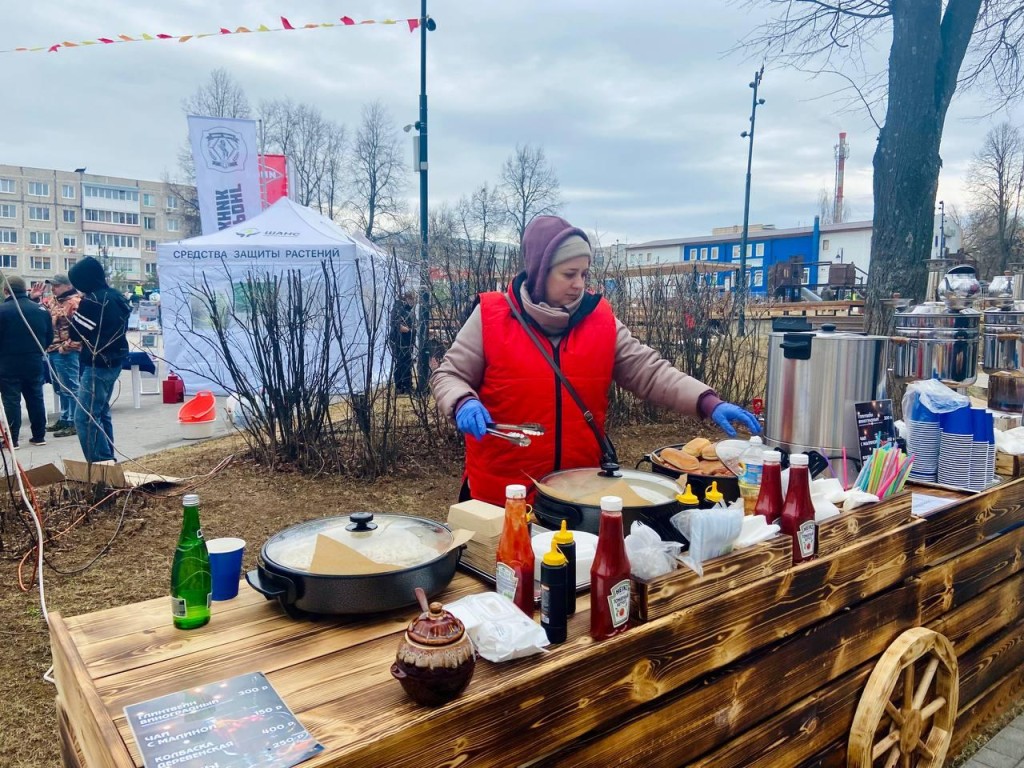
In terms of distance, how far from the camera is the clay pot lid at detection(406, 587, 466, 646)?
116cm

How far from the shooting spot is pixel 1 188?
65938 millimetres

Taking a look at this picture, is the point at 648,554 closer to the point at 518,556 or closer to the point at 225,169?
the point at 518,556

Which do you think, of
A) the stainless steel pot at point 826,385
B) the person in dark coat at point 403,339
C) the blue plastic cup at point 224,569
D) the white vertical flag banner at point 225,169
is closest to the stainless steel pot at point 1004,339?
the stainless steel pot at point 826,385

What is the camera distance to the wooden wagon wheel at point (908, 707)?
2.03 m

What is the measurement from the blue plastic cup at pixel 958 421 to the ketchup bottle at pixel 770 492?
4.02 ft

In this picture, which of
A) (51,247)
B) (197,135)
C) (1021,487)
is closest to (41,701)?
(1021,487)

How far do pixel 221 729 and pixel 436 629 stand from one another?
370 millimetres

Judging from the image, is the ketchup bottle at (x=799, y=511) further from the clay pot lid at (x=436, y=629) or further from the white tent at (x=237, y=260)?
the white tent at (x=237, y=260)

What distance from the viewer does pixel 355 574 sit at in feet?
4.68

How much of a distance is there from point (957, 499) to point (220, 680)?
8.21 feet

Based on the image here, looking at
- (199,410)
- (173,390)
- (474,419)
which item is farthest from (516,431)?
(173,390)

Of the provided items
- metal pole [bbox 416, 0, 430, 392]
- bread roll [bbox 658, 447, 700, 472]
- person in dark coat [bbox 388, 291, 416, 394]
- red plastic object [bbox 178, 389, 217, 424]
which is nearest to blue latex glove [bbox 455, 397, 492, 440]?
bread roll [bbox 658, 447, 700, 472]

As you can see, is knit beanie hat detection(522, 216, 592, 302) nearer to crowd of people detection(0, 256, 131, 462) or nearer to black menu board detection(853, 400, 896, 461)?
black menu board detection(853, 400, 896, 461)

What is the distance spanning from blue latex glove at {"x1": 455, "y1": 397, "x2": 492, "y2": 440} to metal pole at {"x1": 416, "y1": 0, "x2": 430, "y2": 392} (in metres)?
4.12
